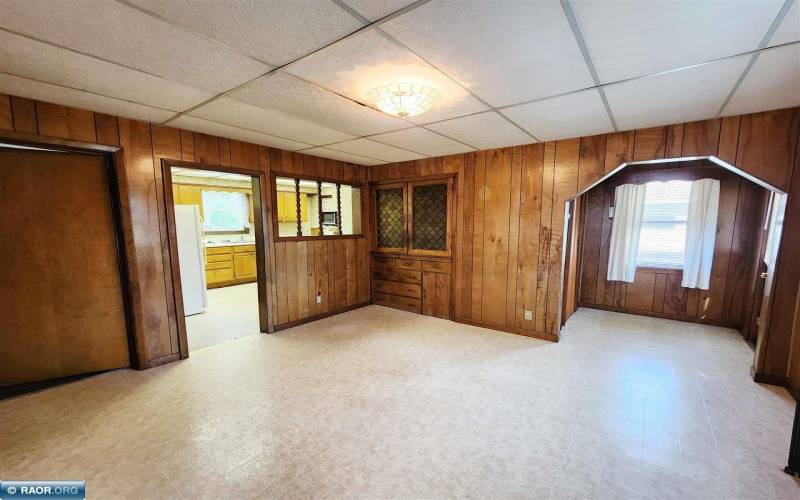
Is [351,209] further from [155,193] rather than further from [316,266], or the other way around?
[155,193]

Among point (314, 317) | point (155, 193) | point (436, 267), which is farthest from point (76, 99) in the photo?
point (436, 267)

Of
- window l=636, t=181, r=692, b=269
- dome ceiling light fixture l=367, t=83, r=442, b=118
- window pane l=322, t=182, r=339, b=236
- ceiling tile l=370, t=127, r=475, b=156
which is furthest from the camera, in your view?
window pane l=322, t=182, r=339, b=236

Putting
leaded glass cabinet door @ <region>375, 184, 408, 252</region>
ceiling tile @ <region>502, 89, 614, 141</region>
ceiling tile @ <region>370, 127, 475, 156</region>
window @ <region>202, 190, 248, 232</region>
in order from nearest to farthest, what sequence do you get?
ceiling tile @ <region>502, 89, 614, 141</region>
ceiling tile @ <region>370, 127, 475, 156</region>
leaded glass cabinet door @ <region>375, 184, 408, 252</region>
window @ <region>202, 190, 248, 232</region>

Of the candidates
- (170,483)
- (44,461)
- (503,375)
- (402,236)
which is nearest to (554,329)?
(503,375)

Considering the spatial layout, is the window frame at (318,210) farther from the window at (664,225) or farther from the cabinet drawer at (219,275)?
the window at (664,225)

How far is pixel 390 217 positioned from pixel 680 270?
171 inches

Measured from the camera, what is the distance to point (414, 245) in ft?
15.8

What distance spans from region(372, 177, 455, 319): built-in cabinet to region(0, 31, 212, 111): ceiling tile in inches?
118

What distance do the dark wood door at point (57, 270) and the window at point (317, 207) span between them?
1.65 metres

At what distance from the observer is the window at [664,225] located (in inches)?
175

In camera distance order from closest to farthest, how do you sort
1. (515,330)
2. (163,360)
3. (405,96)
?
(405,96)
(163,360)
(515,330)

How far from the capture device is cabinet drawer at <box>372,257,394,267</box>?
16.7 feet

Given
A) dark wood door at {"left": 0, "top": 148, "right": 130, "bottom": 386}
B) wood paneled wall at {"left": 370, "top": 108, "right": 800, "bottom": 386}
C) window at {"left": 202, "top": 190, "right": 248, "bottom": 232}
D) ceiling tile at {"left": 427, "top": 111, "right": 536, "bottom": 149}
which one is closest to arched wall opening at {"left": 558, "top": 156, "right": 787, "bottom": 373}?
wood paneled wall at {"left": 370, "top": 108, "right": 800, "bottom": 386}

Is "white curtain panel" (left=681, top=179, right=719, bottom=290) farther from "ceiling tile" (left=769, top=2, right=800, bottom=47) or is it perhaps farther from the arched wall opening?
"ceiling tile" (left=769, top=2, right=800, bottom=47)
